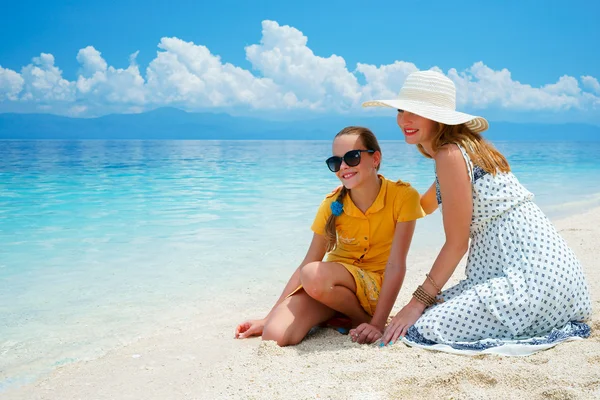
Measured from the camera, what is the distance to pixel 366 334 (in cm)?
315

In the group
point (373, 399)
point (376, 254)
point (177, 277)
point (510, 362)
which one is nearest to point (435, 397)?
point (373, 399)

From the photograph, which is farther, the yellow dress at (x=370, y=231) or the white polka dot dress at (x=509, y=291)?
the yellow dress at (x=370, y=231)

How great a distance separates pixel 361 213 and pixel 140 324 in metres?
2.10

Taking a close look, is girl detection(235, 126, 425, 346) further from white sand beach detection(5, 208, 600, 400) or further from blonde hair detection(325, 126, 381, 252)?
white sand beach detection(5, 208, 600, 400)

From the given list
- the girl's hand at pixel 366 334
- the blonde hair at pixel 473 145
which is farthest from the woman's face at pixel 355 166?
the girl's hand at pixel 366 334

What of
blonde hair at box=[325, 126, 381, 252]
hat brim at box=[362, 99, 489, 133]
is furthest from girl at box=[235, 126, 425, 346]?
hat brim at box=[362, 99, 489, 133]

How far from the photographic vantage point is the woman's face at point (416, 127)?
3154 millimetres

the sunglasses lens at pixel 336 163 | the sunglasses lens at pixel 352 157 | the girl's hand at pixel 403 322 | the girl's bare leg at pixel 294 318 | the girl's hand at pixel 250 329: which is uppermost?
the sunglasses lens at pixel 352 157

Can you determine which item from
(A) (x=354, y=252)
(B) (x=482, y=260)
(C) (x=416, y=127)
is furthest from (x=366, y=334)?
(C) (x=416, y=127)

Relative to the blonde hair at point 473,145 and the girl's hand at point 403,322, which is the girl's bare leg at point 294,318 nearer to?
the girl's hand at point 403,322

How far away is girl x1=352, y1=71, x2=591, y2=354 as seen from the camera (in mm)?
2883

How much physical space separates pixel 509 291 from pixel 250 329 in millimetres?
1702

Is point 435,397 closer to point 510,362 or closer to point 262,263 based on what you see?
point 510,362

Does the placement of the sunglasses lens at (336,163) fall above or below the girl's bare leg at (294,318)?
above
